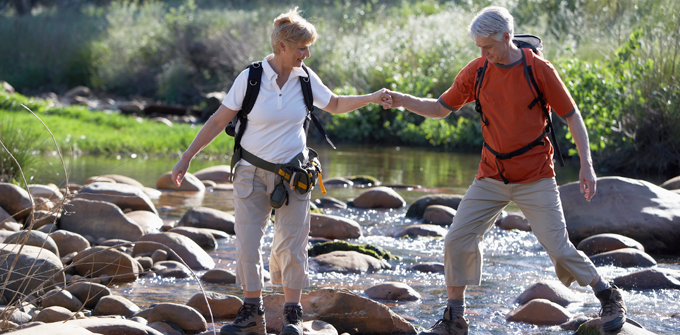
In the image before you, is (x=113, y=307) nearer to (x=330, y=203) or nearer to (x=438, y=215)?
(x=438, y=215)

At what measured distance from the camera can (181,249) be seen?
570cm

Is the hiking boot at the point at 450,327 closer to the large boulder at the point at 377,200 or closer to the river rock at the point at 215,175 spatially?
the large boulder at the point at 377,200

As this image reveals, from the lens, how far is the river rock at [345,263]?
5.54 metres

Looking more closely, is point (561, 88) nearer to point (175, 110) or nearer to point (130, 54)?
point (175, 110)

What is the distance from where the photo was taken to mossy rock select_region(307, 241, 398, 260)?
593 centimetres

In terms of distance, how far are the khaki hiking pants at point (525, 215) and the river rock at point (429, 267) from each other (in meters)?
1.66

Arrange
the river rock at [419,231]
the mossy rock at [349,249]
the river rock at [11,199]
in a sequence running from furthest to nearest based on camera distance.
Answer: the river rock at [419,231] < the river rock at [11,199] < the mossy rock at [349,249]

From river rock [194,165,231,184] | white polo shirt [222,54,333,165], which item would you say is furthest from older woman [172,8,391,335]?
river rock [194,165,231,184]

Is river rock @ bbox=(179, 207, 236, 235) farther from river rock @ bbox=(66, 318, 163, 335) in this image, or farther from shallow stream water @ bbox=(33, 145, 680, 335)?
river rock @ bbox=(66, 318, 163, 335)

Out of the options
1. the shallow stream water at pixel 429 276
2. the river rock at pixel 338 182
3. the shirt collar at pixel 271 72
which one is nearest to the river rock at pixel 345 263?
the shallow stream water at pixel 429 276

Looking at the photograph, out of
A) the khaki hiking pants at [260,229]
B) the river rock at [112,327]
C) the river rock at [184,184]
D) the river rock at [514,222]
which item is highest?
the khaki hiking pants at [260,229]

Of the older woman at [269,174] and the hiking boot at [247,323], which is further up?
the older woman at [269,174]

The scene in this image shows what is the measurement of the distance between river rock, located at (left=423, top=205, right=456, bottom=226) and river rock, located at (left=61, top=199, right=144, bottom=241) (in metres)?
2.99

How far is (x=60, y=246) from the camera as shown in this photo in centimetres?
562
